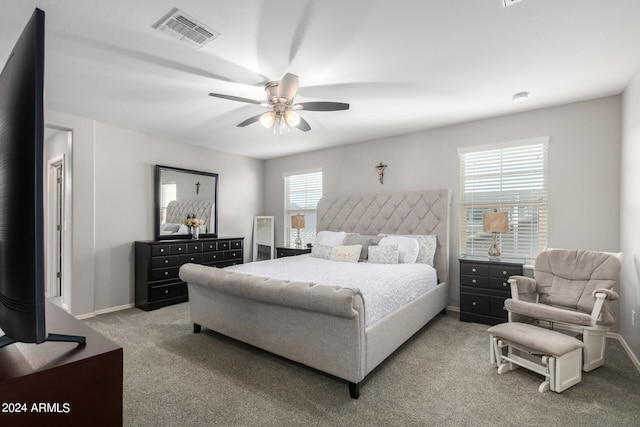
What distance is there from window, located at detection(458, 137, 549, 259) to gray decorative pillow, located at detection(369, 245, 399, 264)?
41.4 inches

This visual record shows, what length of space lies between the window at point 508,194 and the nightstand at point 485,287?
0.30 m

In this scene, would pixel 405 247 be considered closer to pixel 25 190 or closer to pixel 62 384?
pixel 62 384

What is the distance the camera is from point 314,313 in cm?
237

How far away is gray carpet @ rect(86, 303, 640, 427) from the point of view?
78.1 inches

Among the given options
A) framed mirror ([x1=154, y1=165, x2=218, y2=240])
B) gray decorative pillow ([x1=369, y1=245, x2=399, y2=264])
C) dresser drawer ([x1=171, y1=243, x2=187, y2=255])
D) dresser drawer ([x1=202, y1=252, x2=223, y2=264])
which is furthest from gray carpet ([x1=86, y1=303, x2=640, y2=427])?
framed mirror ([x1=154, y1=165, x2=218, y2=240])

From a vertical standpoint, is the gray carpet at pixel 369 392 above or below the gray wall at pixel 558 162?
below

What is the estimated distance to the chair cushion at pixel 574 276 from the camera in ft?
9.12

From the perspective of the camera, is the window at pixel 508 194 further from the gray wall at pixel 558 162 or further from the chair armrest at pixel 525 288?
the chair armrest at pixel 525 288

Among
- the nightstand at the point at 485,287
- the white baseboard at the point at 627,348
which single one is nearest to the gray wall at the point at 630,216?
the white baseboard at the point at 627,348

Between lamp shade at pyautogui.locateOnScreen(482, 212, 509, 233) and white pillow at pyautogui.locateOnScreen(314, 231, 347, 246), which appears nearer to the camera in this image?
lamp shade at pyautogui.locateOnScreen(482, 212, 509, 233)

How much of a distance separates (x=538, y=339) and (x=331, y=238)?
297 cm

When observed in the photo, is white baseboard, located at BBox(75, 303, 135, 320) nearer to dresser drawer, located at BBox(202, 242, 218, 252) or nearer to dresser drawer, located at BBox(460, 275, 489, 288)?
dresser drawer, located at BBox(202, 242, 218, 252)

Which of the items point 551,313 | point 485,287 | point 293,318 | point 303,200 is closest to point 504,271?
point 485,287

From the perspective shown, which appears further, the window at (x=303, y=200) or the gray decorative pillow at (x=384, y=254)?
the window at (x=303, y=200)
